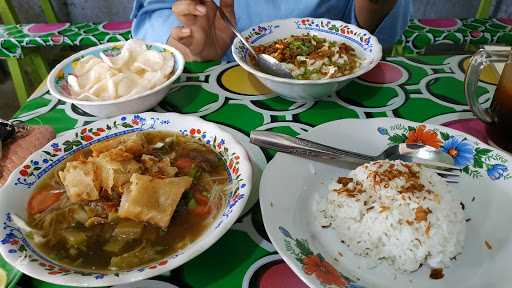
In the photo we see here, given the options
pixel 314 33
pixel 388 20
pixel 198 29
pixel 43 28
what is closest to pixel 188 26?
pixel 198 29

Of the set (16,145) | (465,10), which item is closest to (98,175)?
(16,145)

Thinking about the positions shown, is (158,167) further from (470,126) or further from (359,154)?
(470,126)

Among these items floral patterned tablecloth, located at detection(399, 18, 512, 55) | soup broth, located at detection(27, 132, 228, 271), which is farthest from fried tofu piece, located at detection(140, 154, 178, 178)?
floral patterned tablecloth, located at detection(399, 18, 512, 55)

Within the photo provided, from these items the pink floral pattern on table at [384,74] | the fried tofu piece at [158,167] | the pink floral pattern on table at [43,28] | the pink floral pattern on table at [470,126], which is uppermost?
the fried tofu piece at [158,167]

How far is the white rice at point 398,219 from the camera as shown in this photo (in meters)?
0.75

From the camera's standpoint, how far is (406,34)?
2193 mm

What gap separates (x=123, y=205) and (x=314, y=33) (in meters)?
1.02

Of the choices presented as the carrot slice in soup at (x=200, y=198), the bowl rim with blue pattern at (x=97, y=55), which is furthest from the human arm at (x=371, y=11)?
the carrot slice in soup at (x=200, y=198)

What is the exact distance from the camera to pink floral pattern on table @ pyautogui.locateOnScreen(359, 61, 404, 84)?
140 centimetres

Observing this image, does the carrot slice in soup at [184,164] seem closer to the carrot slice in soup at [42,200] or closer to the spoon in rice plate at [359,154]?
the spoon in rice plate at [359,154]

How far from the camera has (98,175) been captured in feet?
2.87

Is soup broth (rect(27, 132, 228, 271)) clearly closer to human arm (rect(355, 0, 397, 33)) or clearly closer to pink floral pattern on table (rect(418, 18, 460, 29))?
human arm (rect(355, 0, 397, 33))

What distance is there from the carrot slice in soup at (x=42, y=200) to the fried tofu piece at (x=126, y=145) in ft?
0.41

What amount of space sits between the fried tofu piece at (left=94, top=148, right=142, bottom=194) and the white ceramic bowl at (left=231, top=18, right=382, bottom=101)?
0.47m
